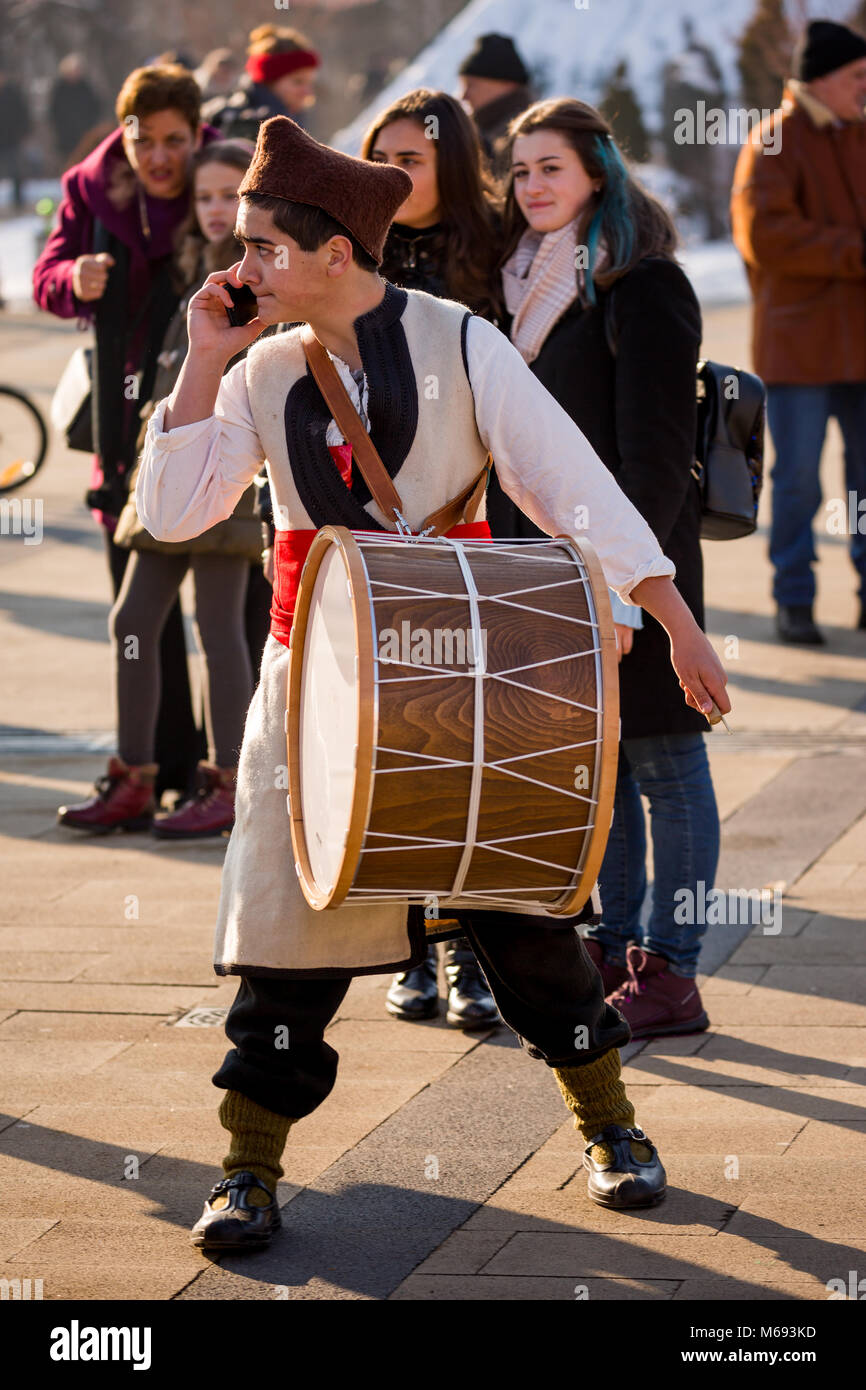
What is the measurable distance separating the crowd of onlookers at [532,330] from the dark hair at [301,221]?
115cm

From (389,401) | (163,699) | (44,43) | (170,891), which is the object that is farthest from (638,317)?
(44,43)

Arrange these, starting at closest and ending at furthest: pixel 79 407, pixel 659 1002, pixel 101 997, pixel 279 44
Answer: pixel 659 1002 < pixel 101 997 < pixel 79 407 < pixel 279 44

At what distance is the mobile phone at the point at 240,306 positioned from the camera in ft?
11.0

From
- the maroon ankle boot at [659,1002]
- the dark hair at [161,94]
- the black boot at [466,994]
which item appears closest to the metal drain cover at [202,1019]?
the black boot at [466,994]

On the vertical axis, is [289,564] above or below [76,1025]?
above

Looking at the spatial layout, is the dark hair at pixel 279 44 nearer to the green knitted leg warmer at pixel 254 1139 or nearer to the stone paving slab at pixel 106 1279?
the green knitted leg warmer at pixel 254 1139

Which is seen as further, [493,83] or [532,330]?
[493,83]

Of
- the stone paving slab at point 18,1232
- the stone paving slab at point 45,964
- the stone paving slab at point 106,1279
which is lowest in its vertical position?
the stone paving slab at point 45,964

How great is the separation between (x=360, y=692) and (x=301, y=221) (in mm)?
832

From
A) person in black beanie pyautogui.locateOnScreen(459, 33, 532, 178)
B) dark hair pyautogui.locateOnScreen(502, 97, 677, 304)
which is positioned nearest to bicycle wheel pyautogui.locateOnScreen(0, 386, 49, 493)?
person in black beanie pyautogui.locateOnScreen(459, 33, 532, 178)

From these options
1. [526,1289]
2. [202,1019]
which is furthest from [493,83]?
[526,1289]

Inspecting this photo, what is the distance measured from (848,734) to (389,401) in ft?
12.3

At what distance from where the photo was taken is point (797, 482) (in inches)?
313

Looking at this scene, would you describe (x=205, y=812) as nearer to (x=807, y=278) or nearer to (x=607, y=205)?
(x=607, y=205)
